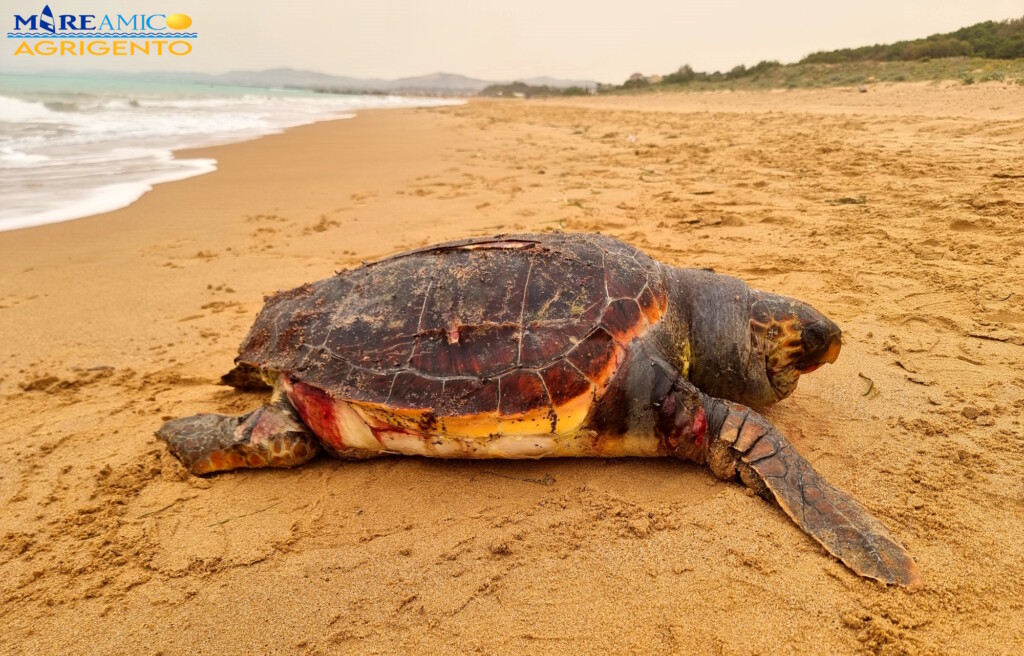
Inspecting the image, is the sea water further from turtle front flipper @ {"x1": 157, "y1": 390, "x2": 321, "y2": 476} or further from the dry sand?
turtle front flipper @ {"x1": 157, "y1": 390, "x2": 321, "y2": 476}

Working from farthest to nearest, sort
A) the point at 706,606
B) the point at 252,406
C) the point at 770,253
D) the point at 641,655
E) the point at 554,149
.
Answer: the point at 554,149 → the point at 770,253 → the point at 252,406 → the point at 706,606 → the point at 641,655

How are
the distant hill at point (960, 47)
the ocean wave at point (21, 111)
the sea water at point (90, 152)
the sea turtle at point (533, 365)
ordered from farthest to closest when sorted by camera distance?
the distant hill at point (960, 47)
the ocean wave at point (21, 111)
the sea water at point (90, 152)
the sea turtle at point (533, 365)

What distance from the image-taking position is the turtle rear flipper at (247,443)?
2.63 metres

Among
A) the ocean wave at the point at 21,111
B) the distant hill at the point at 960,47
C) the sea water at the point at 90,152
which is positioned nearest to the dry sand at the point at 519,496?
the sea water at the point at 90,152

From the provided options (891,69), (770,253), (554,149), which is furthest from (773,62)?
(770,253)

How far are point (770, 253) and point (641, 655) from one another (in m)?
4.01

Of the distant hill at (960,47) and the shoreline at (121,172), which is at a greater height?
the distant hill at (960,47)

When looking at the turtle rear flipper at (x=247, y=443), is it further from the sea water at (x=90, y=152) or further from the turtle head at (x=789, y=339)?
the sea water at (x=90, y=152)

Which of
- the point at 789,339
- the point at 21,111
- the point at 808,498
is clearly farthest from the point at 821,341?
the point at 21,111

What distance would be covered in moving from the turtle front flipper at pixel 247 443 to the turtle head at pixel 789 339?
2345 millimetres

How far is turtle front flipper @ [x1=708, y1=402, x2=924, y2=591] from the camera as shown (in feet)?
6.07

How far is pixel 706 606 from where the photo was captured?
1.78 meters

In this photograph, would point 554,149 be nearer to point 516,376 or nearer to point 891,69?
point 516,376

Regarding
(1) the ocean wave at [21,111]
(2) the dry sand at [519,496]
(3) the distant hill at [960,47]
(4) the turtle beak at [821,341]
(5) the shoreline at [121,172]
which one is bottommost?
(2) the dry sand at [519,496]
